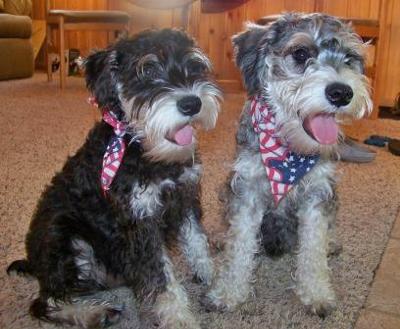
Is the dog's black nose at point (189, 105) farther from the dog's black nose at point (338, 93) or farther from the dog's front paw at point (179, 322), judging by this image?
the dog's front paw at point (179, 322)

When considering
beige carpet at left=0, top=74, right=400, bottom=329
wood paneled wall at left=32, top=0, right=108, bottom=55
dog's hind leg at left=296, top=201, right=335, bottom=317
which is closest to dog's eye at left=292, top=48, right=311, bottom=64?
dog's hind leg at left=296, top=201, right=335, bottom=317

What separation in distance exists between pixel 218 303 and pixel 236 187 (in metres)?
0.41

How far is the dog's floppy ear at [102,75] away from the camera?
162cm

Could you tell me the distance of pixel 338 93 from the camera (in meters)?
1.58

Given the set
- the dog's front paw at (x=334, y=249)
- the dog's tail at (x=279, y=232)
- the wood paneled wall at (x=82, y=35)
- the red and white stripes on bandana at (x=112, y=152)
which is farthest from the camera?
the wood paneled wall at (x=82, y=35)

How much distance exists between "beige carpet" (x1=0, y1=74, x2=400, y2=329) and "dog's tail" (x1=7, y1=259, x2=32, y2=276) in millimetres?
42

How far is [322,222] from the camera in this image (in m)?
1.86

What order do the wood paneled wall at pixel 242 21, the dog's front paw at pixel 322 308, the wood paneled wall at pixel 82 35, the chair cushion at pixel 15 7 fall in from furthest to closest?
the wood paneled wall at pixel 82 35, the chair cushion at pixel 15 7, the wood paneled wall at pixel 242 21, the dog's front paw at pixel 322 308

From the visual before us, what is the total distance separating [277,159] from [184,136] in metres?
0.38

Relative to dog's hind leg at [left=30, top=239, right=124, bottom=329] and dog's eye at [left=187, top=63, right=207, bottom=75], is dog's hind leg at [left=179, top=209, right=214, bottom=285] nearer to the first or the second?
dog's hind leg at [left=30, top=239, right=124, bottom=329]

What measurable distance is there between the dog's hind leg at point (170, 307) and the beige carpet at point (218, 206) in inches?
4.9

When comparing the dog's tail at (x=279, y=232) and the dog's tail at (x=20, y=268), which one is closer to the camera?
the dog's tail at (x=20, y=268)

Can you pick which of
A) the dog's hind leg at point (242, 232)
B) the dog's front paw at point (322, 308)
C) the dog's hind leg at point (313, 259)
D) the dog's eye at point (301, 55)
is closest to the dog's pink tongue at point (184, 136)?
the dog's hind leg at point (242, 232)

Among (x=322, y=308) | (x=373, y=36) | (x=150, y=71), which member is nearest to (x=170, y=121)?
(x=150, y=71)
